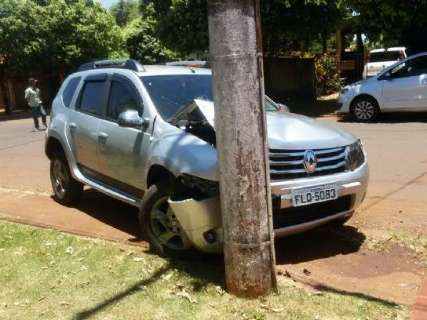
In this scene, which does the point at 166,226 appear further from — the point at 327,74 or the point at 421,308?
the point at 327,74

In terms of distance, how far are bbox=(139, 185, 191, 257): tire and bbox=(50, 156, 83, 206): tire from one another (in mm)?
2426

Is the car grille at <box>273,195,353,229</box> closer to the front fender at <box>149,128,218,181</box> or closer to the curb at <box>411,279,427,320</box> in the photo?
the front fender at <box>149,128,218,181</box>

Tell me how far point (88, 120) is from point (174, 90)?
1.25 meters

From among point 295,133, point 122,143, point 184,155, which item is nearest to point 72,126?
point 122,143

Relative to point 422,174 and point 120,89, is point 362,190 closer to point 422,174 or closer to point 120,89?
point 120,89

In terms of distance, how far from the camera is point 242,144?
424cm

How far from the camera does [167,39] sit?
2041 cm

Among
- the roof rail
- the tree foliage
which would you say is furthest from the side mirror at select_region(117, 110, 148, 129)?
the tree foliage

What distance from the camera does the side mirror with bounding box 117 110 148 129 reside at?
5754mm

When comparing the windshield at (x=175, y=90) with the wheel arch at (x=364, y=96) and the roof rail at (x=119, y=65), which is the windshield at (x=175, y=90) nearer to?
the roof rail at (x=119, y=65)

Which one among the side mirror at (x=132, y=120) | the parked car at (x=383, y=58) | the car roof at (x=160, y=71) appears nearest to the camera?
the side mirror at (x=132, y=120)

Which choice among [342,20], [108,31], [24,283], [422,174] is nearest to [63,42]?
[108,31]

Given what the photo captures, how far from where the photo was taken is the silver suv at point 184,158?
493cm

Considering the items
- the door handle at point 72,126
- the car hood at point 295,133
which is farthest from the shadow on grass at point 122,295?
the door handle at point 72,126
